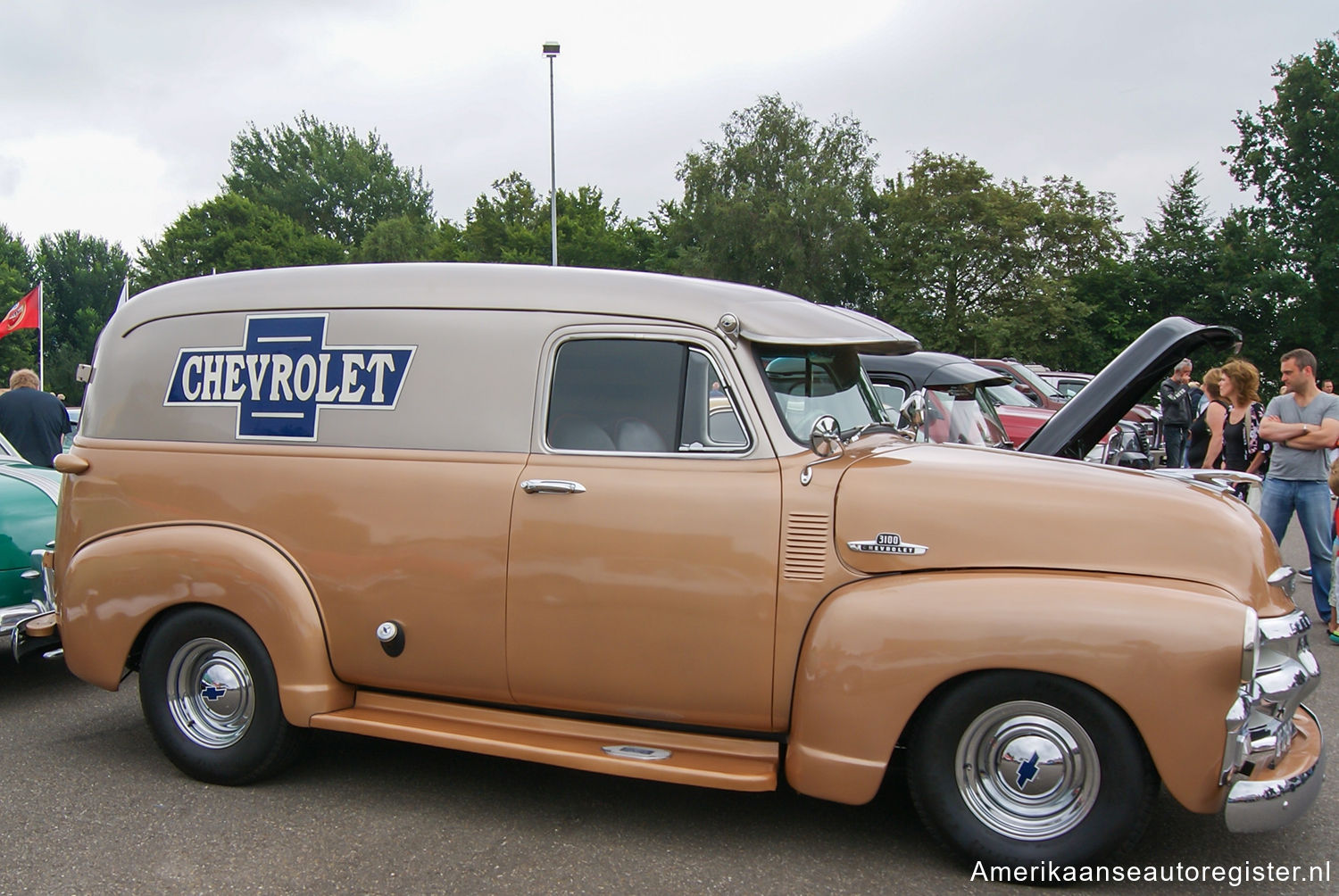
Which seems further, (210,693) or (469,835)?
(210,693)

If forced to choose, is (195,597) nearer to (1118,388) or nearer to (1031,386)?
(1118,388)

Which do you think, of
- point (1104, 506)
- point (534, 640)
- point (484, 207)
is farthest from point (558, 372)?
point (484, 207)

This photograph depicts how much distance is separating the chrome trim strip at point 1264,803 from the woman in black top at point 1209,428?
676cm

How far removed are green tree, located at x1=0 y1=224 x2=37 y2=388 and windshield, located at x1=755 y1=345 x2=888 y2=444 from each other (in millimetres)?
52882

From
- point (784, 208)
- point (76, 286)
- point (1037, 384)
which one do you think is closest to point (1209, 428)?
point (1037, 384)

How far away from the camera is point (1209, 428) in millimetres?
9977

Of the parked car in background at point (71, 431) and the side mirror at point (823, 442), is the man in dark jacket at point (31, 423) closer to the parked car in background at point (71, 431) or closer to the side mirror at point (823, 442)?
the parked car in background at point (71, 431)

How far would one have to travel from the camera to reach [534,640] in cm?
377

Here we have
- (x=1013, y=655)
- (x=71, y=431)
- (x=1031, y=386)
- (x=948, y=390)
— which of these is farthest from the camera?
(x=1031, y=386)

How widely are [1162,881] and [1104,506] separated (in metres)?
1.27

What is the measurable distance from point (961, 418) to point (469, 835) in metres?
4.95

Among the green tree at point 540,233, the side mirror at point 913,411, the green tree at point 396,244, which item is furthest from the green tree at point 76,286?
the side mirror at point 913,411

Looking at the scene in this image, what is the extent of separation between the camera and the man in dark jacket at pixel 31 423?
8859mm

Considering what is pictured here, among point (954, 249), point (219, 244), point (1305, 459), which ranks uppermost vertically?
point (219, 244)
